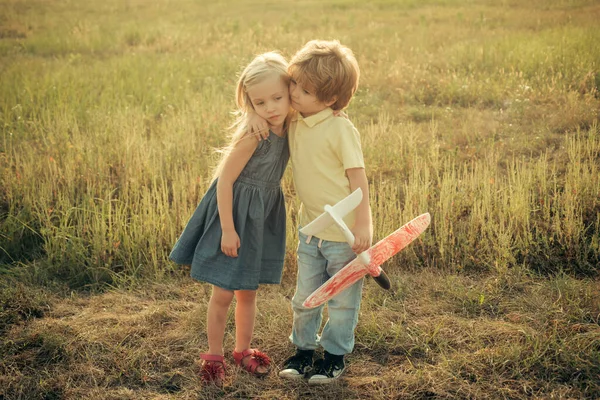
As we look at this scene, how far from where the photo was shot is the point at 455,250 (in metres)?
3.64

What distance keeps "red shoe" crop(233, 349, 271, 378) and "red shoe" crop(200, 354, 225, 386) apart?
9cm

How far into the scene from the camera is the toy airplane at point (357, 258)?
2152mm

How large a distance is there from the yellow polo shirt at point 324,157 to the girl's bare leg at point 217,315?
52 centimetres

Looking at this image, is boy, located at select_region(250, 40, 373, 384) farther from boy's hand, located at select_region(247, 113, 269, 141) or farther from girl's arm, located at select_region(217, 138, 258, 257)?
girl's arm, located at select_region(217, 138, 258, 257)

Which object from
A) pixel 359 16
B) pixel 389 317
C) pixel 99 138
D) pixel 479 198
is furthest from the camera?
pixel 359 16

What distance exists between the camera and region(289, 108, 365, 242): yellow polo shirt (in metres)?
2.34

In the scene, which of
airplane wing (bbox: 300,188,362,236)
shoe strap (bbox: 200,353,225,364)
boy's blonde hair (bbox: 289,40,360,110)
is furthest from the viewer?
shoe strap (bbox: 200,353,225,364)

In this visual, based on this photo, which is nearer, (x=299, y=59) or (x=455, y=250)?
(x=299, y=59)

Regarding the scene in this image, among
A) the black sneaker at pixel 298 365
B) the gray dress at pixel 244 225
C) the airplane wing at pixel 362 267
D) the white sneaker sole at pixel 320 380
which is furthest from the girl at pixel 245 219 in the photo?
the airplane wing at pixel 362 267

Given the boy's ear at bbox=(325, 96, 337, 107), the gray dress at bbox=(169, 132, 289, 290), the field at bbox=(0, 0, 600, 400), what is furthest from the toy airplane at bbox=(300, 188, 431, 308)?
the field at bbox=(0, 0, 600, 400)

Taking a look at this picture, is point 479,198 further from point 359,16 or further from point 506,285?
point 359,16

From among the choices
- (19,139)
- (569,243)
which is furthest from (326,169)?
(19,139)

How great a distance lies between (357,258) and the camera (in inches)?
89.7

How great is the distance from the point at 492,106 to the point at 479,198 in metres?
2.80
